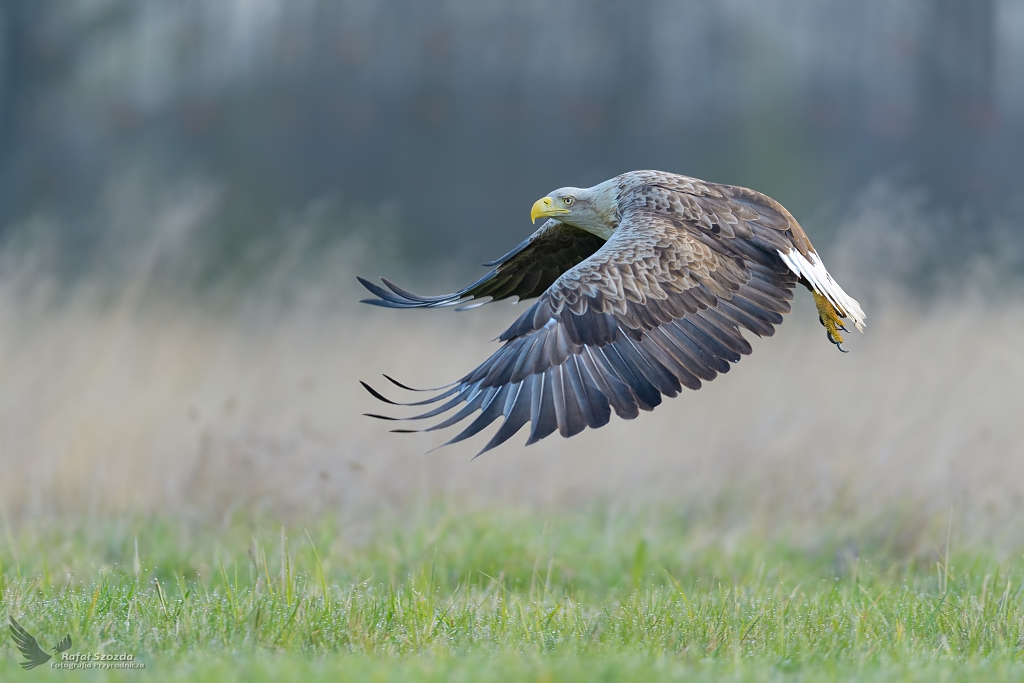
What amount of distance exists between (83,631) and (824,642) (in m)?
2.62

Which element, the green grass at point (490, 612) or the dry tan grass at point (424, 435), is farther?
the dry tan grass at point (424, 435)

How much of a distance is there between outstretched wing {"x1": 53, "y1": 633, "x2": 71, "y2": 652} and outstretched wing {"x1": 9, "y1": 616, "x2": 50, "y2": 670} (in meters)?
0.04

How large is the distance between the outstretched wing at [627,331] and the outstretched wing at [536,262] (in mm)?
834

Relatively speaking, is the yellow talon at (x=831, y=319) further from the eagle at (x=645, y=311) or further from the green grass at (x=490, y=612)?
the green grass at (x=490, y=612)

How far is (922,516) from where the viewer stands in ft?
22.7

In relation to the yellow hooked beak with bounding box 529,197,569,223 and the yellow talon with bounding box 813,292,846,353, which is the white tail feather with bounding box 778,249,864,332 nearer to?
the yellow talon with bounding box 813,292,846,353

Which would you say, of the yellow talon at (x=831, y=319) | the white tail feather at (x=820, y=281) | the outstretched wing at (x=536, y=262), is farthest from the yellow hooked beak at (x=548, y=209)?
the yellow talon at (x=831, y=319)

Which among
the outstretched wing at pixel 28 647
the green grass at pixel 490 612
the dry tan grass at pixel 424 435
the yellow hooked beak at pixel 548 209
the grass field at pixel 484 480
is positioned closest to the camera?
the green grass at pixel 490 612

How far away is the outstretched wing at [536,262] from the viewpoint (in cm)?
576

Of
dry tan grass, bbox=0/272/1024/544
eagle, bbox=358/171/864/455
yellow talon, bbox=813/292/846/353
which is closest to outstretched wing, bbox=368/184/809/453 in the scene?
eagle, bbox=358/171/864/455

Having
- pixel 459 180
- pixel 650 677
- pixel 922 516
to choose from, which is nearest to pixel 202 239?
pixel 459 180

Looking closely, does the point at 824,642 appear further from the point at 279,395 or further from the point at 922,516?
the point at 279,395

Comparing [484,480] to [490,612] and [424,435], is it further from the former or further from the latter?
[490,612]

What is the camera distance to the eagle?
4.32m
